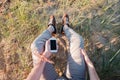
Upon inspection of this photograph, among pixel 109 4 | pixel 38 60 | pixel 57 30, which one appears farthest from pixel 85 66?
pixel 109 4

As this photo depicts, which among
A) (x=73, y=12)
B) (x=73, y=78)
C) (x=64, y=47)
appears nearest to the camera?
(x=73, y=78)

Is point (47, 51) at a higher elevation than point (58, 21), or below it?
below

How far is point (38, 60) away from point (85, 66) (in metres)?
0.49

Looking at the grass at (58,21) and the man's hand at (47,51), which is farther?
the grass at (58,21)

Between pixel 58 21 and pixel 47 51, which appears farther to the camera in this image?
pixel 58 21

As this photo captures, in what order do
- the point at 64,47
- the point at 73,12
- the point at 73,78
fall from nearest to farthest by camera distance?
the point at 73,78 → the point at 64,47 → the point at 73,12

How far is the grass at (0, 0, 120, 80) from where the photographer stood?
11.6 ft

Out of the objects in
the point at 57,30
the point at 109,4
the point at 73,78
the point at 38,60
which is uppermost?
the point at 109,4

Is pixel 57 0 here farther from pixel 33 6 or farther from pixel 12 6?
pixel 12 6

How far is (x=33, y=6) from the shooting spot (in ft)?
13.0

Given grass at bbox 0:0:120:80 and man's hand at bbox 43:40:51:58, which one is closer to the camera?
man's hand at bbox 43:40:51:58

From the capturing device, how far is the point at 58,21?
3.86 meters

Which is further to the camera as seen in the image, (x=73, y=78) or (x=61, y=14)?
(x=61, y=14)

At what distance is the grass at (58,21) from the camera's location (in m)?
3.54
